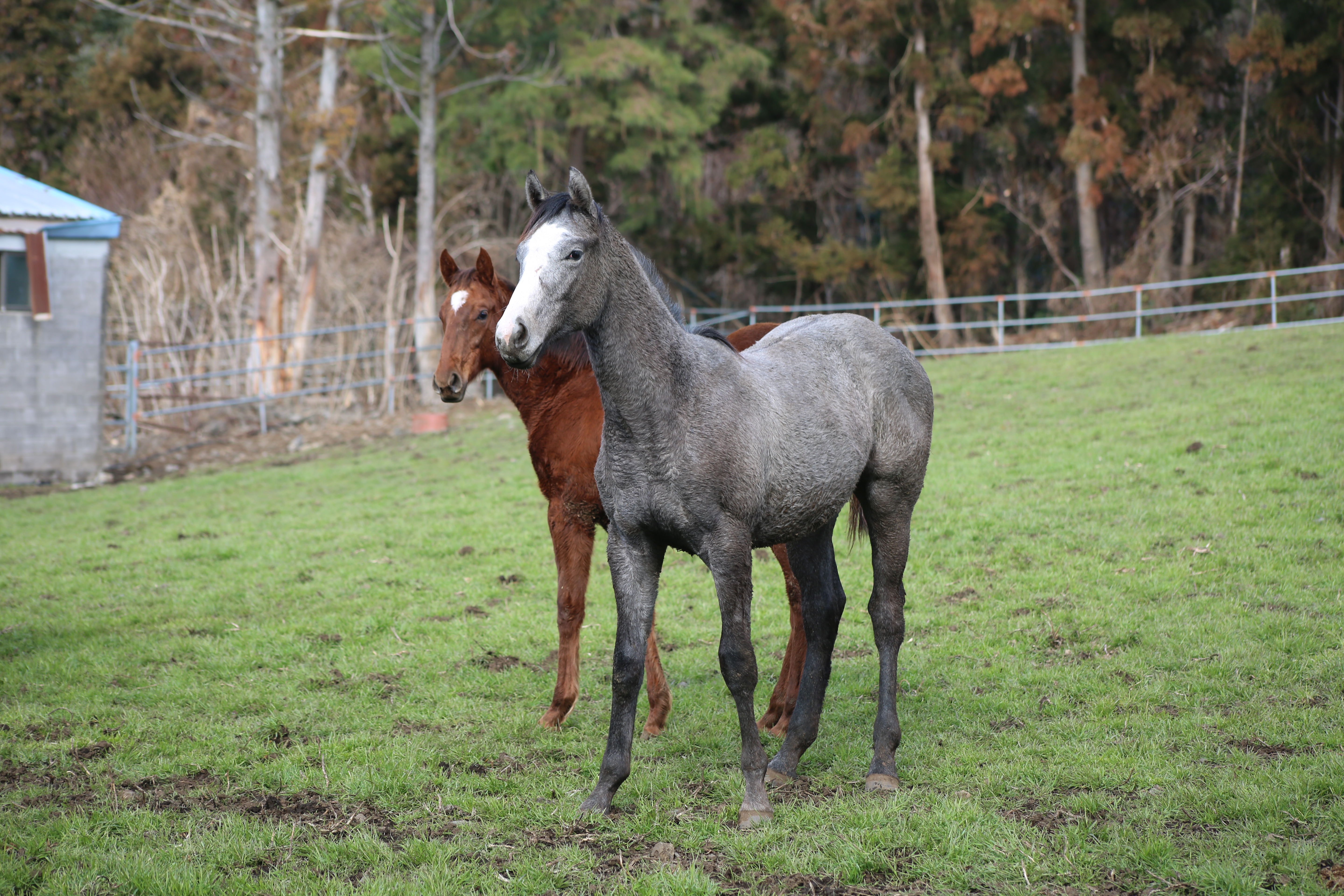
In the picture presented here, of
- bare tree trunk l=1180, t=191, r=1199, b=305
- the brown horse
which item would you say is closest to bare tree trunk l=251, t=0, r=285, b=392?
the brown horse

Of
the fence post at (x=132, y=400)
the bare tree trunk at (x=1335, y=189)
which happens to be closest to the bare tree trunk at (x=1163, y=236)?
the bare tree trunk at (x=1335, y=189)

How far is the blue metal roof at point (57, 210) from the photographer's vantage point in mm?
14109

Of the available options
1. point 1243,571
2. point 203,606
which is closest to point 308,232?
point 203,606

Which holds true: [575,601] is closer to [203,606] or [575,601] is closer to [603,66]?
[203,606]

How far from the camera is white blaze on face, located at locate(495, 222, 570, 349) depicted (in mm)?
3500

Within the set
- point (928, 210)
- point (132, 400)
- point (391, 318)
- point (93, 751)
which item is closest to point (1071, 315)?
point (928, 210)

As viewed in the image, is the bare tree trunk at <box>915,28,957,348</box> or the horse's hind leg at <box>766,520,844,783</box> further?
the bare tree trunk at <box>915,28,957,348</box>

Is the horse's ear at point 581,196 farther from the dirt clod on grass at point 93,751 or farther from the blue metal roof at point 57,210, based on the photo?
the blue metal roof at point 57,210

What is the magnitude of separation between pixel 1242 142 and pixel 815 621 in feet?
69.7

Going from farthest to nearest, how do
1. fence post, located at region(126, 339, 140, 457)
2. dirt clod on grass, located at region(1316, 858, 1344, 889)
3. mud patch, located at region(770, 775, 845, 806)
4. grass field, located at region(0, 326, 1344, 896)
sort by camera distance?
fence post, located at region(126, 339, 140, 457)
mud patch, located at region(770, 775, 845, 806)
grass field, located at region(0, 326, 1344, 896)
dirt clod on grass, located at region(1316, 858, 1344, 889)

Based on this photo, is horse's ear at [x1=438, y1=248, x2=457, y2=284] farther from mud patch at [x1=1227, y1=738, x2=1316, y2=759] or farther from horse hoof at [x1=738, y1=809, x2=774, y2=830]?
mud patch at [x1=1227, y1=738, x2=1316, y2=759]

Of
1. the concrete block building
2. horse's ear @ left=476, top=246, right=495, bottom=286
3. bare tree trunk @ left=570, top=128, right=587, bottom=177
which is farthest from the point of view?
bare tree trunk @ left=570, top=128, right=587, bottom=177

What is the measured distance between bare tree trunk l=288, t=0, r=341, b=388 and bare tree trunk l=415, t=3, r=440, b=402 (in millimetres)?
1716

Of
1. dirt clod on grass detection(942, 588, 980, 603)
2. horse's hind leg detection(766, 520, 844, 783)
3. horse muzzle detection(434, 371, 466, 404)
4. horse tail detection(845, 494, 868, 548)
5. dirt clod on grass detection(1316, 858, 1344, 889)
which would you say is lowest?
dirt clod on grass detection(1316, 858, 1344, 889)
